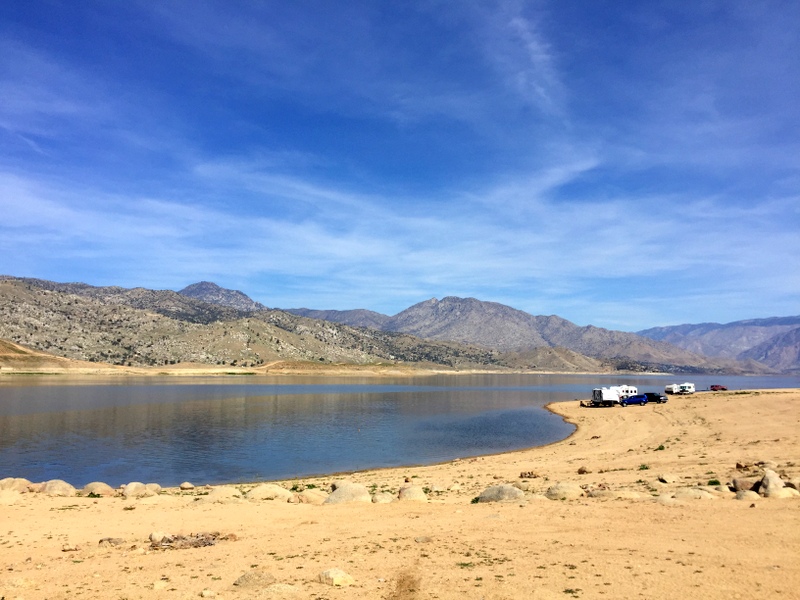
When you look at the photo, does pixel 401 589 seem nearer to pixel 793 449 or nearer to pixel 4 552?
pixel 4 552

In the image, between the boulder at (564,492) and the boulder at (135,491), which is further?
the boulder at (135,491)

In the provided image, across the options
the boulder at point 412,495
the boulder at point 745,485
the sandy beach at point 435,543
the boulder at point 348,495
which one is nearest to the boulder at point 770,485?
the boulder at point 745,485

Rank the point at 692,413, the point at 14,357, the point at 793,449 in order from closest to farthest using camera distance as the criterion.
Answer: the point at 793,449
the point at 692,413
the point at 14,357

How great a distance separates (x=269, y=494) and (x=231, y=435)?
29.4m

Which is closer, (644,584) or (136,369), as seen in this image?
(644,584)

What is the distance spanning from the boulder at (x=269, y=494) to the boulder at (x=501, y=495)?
902cm

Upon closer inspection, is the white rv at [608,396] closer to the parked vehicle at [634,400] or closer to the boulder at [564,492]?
the parked vehicle at [634,400]

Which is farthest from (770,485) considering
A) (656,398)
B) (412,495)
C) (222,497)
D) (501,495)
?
(656,398)

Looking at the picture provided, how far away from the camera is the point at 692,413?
61.5 metres

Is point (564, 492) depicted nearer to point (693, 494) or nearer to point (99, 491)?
point (693, 494)

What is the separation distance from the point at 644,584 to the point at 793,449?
26746 millimetres

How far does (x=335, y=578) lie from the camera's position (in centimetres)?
1296

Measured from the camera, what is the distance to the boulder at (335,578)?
1294 centimetres

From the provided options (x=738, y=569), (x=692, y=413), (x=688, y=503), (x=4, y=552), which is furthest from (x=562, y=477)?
(x=692, y=413)
